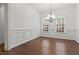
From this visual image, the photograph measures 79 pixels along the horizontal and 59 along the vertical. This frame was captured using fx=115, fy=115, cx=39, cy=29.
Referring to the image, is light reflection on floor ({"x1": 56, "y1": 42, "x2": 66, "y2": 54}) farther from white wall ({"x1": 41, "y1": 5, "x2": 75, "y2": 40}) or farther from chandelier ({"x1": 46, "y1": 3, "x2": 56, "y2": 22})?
chandelier ({"x1": 46, "y1": 3, "x2": 56, "y2": 22})

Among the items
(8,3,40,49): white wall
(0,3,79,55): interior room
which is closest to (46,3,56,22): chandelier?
(0,3,79,55): interior room

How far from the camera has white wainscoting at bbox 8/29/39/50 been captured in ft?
5.63

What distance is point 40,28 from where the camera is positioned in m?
1.75

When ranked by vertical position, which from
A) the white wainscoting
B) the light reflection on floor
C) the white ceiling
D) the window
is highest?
the white ceiling

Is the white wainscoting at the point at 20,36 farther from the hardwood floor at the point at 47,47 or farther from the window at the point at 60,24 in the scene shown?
the window at the point at 60,24

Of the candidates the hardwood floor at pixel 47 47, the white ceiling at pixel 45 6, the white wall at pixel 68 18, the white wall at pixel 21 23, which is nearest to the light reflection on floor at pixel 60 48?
the hardwood floor at pixel 47 47

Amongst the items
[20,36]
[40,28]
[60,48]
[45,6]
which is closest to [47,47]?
[60,48]

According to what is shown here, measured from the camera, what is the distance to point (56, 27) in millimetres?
1759

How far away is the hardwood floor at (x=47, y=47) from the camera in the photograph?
1711 mm
